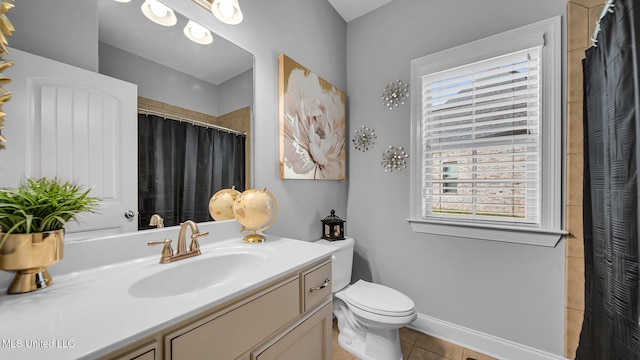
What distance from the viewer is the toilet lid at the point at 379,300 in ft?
4.50

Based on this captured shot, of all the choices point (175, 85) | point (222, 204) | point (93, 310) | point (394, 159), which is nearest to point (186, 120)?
point (175, 85)

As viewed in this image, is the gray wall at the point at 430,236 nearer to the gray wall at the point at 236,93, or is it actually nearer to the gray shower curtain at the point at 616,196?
the gray shower curtain at the point at 616,196

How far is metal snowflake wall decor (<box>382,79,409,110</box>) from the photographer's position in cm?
191

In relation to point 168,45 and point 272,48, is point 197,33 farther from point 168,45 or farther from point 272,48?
point 272,48

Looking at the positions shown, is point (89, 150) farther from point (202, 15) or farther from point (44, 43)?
point (202, 15)

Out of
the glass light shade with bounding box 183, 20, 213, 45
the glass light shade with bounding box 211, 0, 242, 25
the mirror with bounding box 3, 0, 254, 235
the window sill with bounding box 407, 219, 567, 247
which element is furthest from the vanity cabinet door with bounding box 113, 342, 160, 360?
the window sill with bounding box 407, 219, 567, 247

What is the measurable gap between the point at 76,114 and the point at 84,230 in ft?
1.27

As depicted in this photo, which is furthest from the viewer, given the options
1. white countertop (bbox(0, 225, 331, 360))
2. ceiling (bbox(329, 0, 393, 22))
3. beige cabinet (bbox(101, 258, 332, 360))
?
ceiling (bbox(329, 0, 393, 22))

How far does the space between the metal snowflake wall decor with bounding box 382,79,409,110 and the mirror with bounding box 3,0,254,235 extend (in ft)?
3.66

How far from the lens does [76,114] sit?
794 mm

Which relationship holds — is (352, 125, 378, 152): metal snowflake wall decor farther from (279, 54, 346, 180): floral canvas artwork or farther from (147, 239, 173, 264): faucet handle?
(147, 239, 173, 264): faucet handle

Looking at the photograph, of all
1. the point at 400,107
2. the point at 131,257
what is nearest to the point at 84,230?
the point at 131,257

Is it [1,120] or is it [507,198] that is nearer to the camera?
[1,120]

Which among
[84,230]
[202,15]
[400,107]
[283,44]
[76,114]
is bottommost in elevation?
[84,230]
